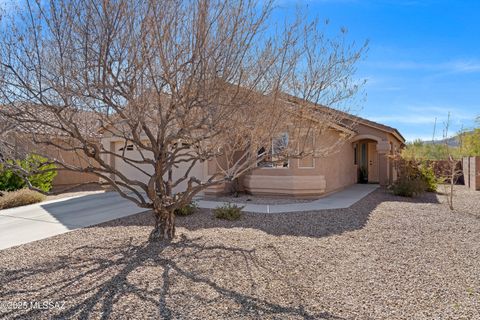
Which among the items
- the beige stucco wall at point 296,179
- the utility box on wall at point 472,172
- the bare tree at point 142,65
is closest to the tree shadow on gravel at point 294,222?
the beige stucco wall at point 296,179

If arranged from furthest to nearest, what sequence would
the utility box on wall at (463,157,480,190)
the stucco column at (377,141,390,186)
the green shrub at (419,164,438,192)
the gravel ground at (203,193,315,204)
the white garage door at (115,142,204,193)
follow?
1. the stucco column at (377,141,390,186)
2. the utility box on wall at (463,157,480,190)
3. the green shrub at (419,164,438,192)
4. the white garage door at (115,142,204,193)
5. the gravel ground at (203,193,315,204)

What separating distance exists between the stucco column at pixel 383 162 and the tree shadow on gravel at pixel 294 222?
896cm

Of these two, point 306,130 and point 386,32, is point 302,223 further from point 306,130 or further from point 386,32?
point 386,32

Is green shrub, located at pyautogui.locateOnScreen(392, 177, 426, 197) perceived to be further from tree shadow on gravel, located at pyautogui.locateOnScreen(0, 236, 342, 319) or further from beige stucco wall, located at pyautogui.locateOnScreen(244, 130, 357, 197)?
tree shadow on gravel, located at pyautogui.locateOnScreen(0, 236, 342, 319)

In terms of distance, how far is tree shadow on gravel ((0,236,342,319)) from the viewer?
4.38m

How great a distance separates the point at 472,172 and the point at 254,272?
65.7 feet

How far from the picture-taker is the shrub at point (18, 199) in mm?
13256

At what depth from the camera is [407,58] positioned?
14398 mm

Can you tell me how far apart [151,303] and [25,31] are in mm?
4912

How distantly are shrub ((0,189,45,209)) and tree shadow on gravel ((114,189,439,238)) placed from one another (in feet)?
20.6

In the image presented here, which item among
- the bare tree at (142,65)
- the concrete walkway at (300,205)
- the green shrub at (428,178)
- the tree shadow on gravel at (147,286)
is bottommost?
the tree shadow on gravel at (147,286)

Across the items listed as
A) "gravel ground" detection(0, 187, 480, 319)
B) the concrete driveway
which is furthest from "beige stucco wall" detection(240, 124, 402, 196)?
the concrete driveway

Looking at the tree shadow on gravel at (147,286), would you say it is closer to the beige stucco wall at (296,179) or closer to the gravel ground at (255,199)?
the gravel ground at (255,199)

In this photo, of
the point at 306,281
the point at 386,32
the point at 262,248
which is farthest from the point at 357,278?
the point at 386,32
